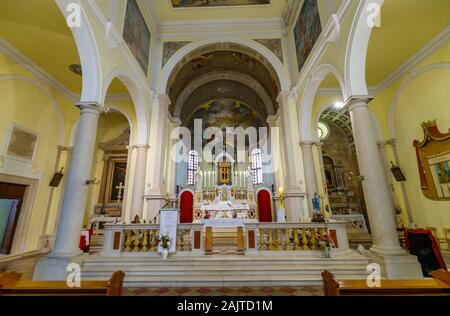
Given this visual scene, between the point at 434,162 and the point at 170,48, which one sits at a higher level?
the point at 170,48

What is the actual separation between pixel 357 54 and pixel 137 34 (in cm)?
722

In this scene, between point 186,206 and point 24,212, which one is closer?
point 24,212

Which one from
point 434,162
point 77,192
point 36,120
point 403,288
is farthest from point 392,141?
point 36,120

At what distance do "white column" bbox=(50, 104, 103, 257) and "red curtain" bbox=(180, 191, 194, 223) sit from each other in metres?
7.66

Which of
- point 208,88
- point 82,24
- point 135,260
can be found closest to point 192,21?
point 208,88

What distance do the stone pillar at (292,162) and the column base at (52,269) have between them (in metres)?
6.65

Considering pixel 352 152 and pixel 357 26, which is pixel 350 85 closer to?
pixel 357 26

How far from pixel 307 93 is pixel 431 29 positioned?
3.61 m

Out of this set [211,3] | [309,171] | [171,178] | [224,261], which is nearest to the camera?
[224,261]

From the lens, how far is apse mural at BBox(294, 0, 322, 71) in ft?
22.0

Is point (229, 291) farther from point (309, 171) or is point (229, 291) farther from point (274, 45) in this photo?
point (274, 45)

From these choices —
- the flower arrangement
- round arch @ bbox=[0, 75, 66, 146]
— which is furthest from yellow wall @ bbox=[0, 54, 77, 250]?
the flower arrangement

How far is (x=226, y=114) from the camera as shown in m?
16.5

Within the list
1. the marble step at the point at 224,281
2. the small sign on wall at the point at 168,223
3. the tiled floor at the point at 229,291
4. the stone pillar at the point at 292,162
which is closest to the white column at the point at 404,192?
the stone pillar at the point at 292,162
